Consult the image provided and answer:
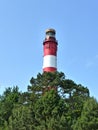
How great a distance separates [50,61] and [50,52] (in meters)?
1.43

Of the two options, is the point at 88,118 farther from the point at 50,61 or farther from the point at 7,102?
the point at 50,61

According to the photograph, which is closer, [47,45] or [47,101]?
[47,101]

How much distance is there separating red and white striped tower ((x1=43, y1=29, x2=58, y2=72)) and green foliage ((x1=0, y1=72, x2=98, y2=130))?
5483 millimetres

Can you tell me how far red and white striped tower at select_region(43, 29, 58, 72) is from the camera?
59.9 metres

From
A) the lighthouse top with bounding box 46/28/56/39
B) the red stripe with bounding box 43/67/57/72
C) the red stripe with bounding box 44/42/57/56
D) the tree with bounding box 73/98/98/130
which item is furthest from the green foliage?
the lighthouse top with bounding box 46/28/56/39

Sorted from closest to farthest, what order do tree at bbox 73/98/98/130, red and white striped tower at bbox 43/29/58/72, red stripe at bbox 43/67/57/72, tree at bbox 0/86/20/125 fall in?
tree at bbox 73/98/98/130
tree at bbox 0/86/20/125
red stripe at bbox 43/67/57/72
red and white striped tower at bbox 43/29/58/72

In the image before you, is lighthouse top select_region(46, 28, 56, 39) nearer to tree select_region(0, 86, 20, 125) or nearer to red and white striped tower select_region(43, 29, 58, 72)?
red and white striped tower select_region(43, 29, 58, 72)

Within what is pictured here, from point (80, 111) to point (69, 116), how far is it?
184 centimetres

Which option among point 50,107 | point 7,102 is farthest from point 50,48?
point 50,107

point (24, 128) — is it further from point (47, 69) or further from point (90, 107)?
point (47, 69)

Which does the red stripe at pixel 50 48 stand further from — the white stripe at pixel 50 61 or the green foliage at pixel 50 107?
the green foliage at pixel 50 107

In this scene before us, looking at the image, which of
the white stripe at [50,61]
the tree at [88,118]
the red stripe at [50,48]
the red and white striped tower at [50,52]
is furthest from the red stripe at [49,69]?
the tree at [88,118]

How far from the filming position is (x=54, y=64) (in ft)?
197

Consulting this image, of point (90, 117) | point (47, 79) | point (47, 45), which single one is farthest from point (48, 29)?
point (90, 117)
